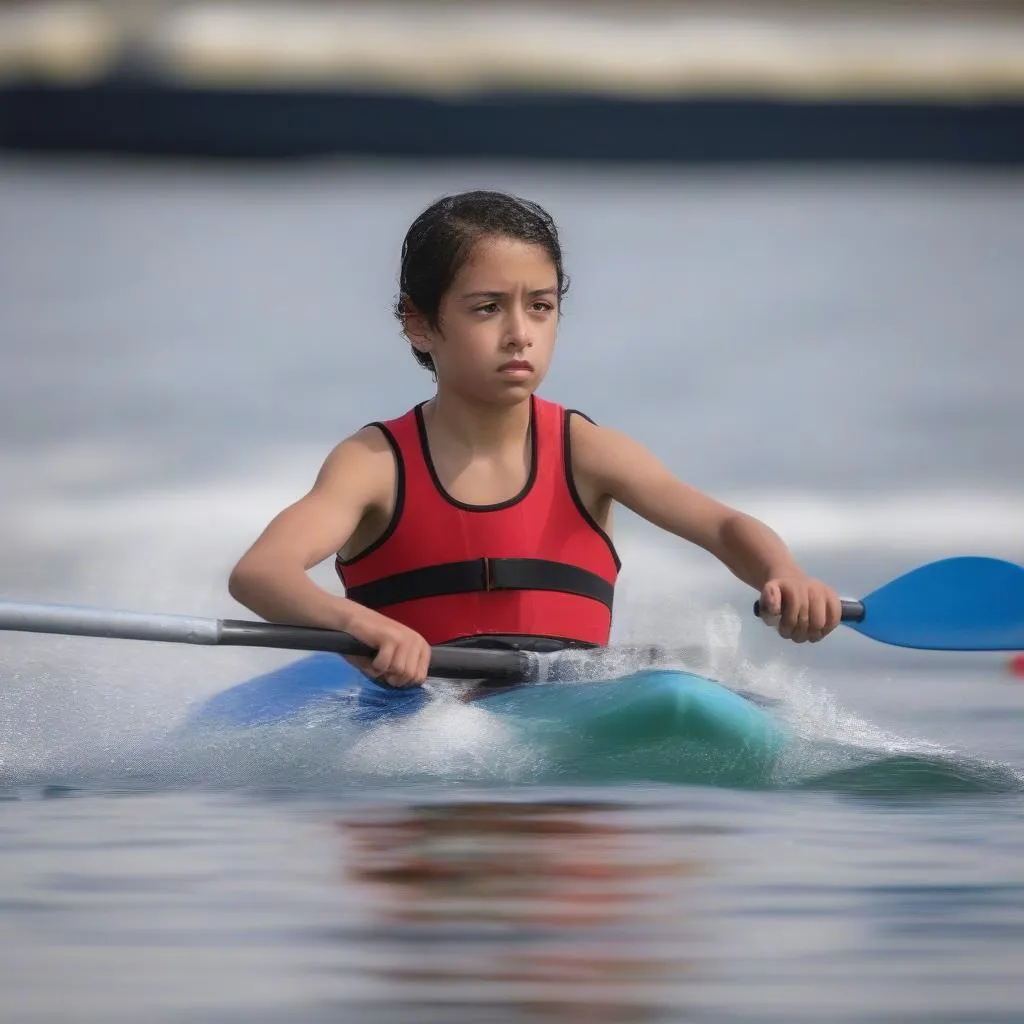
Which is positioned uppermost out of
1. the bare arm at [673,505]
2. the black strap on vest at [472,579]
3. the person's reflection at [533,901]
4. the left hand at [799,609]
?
the bare arm at [673,505]

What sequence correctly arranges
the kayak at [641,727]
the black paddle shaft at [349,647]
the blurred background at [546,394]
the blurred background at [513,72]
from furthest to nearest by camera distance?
the blurred background at [513,72]
the black paddle shaft at [349,647]
the kayak at [641,727]
the blurred background at [546,394]

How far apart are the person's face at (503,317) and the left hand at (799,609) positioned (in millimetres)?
372

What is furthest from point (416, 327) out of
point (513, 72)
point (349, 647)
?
point (513, 72)

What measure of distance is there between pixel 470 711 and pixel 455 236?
0.57 m

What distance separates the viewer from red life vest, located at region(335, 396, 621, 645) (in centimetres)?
245

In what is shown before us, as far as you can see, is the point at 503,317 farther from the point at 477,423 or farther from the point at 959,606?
the point at 959,606

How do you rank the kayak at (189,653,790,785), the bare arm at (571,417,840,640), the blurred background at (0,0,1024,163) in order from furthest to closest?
the blurred background at (0,0,1024,163)
the bare arm at (571,417,840,640)
the kayak at (189,653,790,785)

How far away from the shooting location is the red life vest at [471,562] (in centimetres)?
245

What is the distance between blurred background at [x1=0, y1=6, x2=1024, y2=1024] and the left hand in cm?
10

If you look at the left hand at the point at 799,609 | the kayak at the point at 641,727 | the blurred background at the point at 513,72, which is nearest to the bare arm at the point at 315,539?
the kayak at the point at 641,727

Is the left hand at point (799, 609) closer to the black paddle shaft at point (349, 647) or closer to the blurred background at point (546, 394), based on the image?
the blurred background at point (546, 394)

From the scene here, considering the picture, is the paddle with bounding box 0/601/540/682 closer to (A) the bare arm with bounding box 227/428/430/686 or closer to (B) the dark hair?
(A) the bare arm with bounding box 227/428/430/686

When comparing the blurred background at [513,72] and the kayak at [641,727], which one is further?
the blurred background at [513,72]

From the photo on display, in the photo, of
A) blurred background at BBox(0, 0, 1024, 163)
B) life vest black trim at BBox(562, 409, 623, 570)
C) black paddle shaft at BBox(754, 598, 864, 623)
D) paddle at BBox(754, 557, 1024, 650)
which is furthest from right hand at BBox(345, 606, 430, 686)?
blurred background at BBox(0, 0, 1024, 163)
